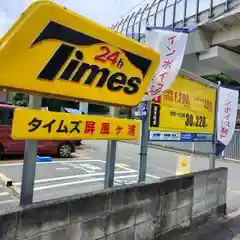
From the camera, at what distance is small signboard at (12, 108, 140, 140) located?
251cm

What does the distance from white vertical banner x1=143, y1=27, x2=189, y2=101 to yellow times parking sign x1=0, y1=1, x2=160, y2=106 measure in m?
0.36

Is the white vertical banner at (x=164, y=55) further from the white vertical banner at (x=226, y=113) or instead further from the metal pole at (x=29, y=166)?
the white vertical banner at (x=226, y=113)

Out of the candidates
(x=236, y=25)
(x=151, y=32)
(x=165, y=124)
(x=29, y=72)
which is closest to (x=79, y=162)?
(x=165, y=124)

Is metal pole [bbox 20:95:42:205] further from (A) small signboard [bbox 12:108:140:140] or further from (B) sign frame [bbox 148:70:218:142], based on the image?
(B) sign frame [bbox 148:70:218:142]

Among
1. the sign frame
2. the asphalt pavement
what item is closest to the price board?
the sign frame

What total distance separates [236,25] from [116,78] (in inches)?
489

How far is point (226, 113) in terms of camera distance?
6.16 metres

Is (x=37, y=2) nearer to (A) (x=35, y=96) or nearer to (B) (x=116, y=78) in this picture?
(A) (x=35, y=96)

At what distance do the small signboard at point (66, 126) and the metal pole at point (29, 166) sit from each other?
0.59ft

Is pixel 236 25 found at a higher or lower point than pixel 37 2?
higher

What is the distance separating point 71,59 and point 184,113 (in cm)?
275

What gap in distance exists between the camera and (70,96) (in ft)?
9.43

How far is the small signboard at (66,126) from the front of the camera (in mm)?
2510

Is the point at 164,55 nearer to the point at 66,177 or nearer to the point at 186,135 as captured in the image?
the point at 186,135
